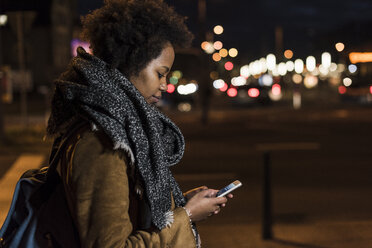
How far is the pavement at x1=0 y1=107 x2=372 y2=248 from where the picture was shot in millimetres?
6047

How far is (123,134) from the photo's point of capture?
1.75 m

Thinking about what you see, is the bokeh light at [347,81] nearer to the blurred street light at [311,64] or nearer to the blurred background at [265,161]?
the blurred background at [265,161]

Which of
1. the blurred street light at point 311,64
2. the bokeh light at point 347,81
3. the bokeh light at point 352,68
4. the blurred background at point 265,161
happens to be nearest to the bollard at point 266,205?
the blurred background at point 265,161

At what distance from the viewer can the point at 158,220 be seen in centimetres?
181

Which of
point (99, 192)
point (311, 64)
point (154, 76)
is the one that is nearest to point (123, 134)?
point (99, 192)

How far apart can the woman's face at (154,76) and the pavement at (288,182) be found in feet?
13.0

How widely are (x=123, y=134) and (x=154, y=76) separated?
294mm

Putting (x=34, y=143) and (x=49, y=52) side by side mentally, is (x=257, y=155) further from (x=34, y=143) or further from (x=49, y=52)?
(x=49, y=52)

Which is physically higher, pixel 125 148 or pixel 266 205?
pixel 125 148

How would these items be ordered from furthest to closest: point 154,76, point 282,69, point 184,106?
1. point 282,69
2. point 184,106
3. point 154,76

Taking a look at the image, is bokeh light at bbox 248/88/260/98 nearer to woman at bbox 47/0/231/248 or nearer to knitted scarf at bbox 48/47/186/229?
woman at bbox 47/0/231/248

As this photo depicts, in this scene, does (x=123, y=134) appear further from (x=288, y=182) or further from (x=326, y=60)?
(x=326, y=60)

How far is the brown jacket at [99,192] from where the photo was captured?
170 cm

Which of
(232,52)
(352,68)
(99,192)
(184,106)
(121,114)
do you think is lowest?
(184,106)
